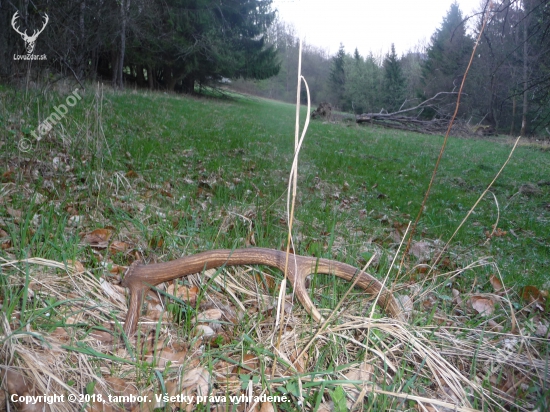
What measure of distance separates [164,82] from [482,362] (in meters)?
23.5

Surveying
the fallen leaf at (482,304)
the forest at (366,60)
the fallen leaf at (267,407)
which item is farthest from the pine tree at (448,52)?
the fallen leaf at (267,407)

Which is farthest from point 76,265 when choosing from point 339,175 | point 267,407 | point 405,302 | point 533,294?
point 339,175

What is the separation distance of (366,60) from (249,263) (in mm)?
3571

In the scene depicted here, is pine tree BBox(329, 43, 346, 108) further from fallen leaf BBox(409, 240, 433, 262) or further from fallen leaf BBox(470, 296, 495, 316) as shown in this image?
fallen leaf BBox(470, 296, 495, 316)

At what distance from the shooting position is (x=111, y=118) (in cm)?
723

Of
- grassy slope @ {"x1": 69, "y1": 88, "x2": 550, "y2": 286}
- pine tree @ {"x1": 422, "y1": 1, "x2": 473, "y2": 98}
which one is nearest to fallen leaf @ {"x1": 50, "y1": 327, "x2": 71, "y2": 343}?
grassy slope @ {"x1": 69, "y1": 88, "x2": 550, "y2": 286}

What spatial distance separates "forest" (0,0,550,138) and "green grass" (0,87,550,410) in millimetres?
858

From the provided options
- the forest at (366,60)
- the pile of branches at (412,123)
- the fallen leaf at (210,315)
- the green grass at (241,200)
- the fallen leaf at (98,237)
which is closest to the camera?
the fallen leaf at (210,315)

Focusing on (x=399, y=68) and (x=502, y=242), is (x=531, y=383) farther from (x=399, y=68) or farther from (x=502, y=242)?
(x=399, y=68)

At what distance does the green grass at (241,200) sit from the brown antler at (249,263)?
Result: 0.29ft

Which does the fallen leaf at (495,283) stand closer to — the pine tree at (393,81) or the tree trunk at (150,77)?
the pine tree at (393,81)

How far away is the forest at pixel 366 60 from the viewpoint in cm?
395

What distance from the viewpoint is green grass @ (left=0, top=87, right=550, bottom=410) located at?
190 cm

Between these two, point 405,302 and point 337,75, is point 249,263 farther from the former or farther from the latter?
point 337,75
